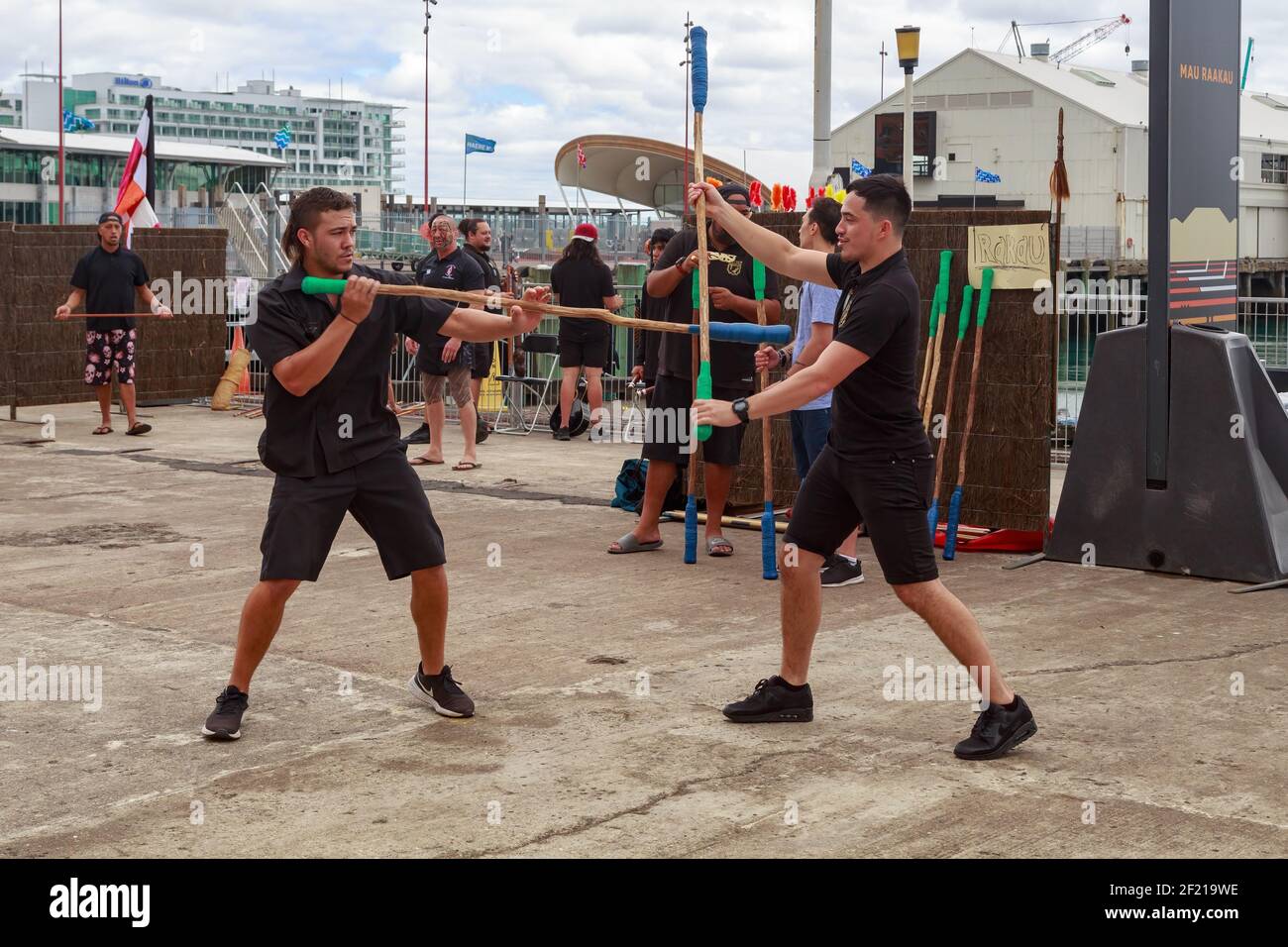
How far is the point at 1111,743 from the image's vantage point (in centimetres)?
583

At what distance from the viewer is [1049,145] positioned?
234 ft

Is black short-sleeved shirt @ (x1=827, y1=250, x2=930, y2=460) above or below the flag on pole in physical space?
below

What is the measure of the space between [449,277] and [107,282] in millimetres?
4018

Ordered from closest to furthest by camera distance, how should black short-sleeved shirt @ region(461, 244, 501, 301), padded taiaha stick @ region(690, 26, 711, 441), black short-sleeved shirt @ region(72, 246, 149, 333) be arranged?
padded taiaha stick @ region(690, 26, 711, 441)
black short-sleeved shirt @ region(461, 244, 501, 301)
black short-sleeved shirt @ region(72, 246, 149, 333)

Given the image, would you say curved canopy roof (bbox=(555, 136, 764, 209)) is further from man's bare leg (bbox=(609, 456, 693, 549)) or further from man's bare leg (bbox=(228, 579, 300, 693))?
man's bare leg (bbox=(228, 579, 300, 693))

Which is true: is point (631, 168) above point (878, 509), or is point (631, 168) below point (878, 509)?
above

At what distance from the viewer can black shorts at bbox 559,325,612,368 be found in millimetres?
15625

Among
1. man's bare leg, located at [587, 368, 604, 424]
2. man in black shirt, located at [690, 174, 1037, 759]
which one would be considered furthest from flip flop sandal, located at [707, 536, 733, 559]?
man's bare leg, located at [587, 368, 604, 424]

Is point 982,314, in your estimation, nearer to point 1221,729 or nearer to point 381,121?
point 1221,729

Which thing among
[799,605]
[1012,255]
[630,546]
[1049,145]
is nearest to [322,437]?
[799,605]

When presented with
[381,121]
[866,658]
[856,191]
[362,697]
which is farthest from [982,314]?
[381,121]

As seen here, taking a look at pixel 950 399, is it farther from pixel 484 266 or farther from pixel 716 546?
pixel 484 266

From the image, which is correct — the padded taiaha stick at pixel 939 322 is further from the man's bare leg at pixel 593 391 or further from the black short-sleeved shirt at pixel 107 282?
the black short-sleeved shirt at pixel 107 282

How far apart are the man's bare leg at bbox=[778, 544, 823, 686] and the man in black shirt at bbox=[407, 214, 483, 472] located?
7.69 m
